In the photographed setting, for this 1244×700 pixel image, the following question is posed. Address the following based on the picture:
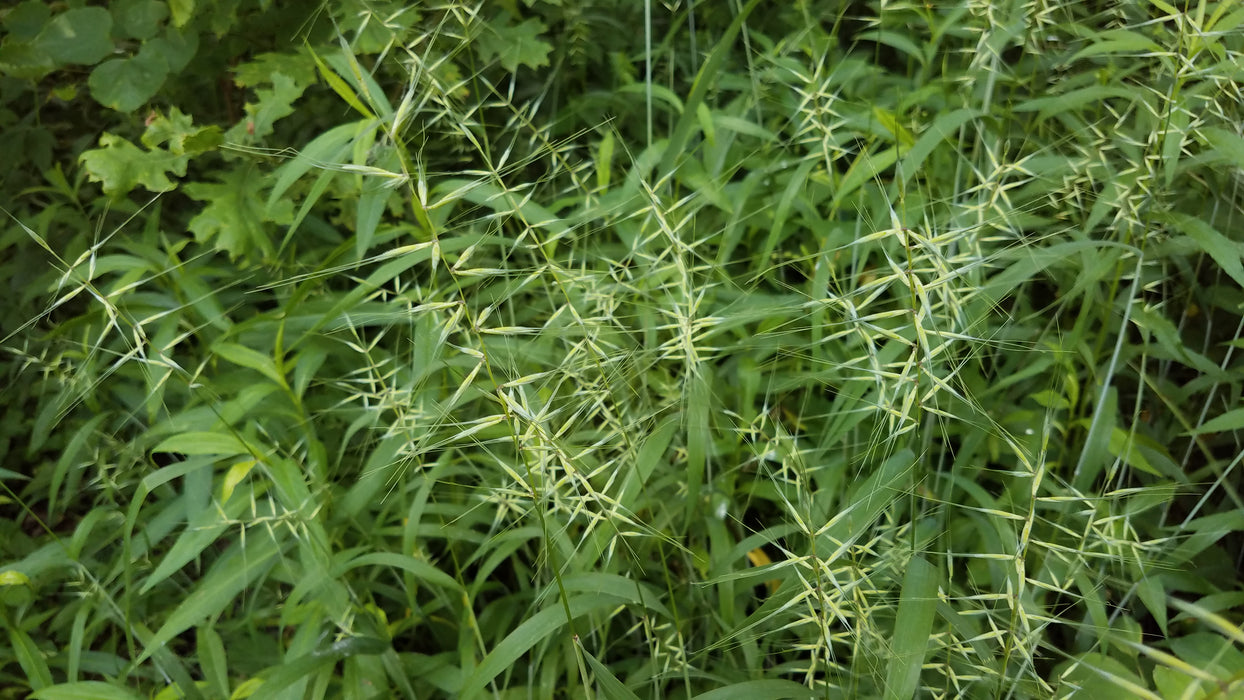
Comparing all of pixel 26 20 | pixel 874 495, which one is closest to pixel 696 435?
pixel 874 495

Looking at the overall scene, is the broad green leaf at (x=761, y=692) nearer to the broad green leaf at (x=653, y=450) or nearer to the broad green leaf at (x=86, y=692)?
the broad green leaf at (x=653, y=450)

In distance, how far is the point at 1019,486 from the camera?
1.30 meters

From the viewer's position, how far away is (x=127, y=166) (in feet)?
4.95

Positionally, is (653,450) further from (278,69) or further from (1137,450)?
(278,69)

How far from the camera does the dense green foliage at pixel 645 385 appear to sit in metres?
1.08

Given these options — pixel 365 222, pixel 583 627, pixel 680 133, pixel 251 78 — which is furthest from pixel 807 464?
pixel 251 78

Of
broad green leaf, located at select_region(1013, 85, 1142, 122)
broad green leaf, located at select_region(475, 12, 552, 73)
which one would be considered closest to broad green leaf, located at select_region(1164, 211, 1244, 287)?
broad green leaf, located at select_region(1013, 85, 1142, 122)

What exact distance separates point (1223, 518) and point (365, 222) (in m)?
1.38

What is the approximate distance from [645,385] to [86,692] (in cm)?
91

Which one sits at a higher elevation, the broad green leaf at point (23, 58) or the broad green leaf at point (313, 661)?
the broad green leaf at point (23, 58)

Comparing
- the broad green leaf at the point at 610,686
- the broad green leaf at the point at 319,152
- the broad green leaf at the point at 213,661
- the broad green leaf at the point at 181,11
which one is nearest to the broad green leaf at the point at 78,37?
the broad green leaf at the point at 181,11

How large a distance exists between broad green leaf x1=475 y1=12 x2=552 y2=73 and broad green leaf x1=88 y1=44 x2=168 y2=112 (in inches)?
25.0

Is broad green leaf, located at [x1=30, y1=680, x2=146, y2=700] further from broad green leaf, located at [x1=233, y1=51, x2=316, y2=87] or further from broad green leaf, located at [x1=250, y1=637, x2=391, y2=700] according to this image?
broad green leaf, located at [x1=233, y1=51, x2=316, y2=87]

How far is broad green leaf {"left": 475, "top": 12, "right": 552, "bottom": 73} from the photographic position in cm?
170
